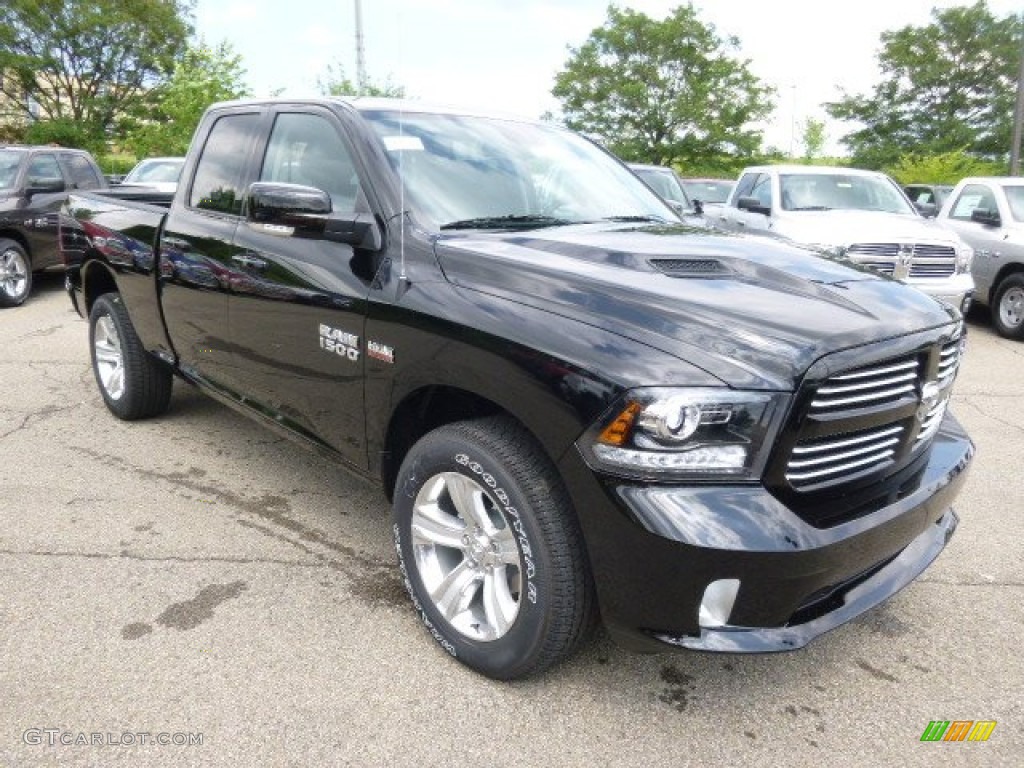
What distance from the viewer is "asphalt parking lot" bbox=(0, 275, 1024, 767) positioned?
2.37 meters

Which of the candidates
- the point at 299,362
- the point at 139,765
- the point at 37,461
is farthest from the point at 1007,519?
the point at 37,461

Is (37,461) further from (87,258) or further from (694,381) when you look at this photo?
(694,381)

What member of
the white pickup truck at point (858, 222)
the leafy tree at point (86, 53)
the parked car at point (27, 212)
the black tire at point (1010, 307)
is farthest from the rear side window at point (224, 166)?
the leafy tree at point (86, 53)

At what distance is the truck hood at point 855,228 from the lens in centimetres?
812

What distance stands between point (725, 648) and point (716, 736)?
447 millimetres

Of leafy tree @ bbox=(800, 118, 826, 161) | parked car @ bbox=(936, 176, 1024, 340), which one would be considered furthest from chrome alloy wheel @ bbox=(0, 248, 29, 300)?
leafy tree @ bbox=(800, 118, 826, 161)

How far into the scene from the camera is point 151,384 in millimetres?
4984

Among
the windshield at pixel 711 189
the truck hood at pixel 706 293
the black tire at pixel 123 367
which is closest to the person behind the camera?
the truck hood at pixel 706 293

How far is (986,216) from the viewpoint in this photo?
967cm

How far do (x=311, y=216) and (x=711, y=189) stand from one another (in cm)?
1597

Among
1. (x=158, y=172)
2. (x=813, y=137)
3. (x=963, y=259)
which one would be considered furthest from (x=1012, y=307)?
(x=813, y=137)

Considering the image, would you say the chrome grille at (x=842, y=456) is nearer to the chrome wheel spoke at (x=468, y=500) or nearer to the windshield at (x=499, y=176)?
the chrome wheel spoke at (x=468, y=500)

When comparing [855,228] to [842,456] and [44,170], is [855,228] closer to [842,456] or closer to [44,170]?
[842,456]

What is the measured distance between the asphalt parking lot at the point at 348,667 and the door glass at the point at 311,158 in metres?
1.54
